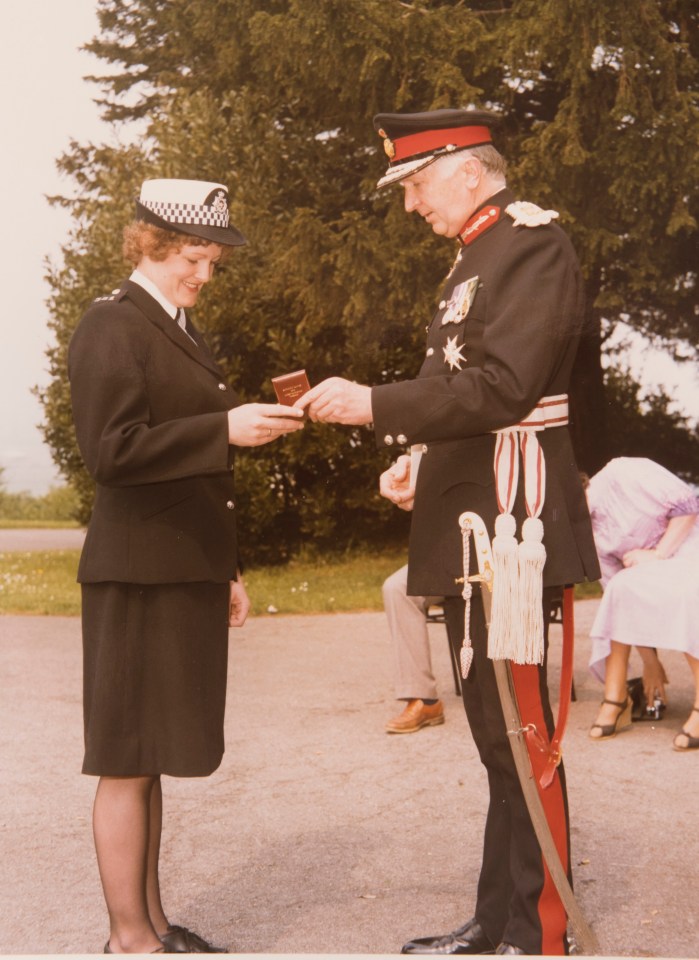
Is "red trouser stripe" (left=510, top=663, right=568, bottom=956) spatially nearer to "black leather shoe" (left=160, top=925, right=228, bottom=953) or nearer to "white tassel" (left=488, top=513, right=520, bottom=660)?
"white tassel" (left=488, top=513, right=520, bottom=660)

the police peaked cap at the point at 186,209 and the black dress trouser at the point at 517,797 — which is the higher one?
the police peaked cap at the point at 186,209

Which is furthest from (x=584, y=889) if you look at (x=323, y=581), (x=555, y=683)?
(x=323, y=581)

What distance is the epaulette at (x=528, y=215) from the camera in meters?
3.23

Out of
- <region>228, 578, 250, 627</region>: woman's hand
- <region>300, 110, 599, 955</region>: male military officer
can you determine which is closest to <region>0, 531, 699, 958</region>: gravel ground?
<region>300, 110, 599, 955</region>: male military officer

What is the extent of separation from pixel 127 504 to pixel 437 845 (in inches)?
80.8

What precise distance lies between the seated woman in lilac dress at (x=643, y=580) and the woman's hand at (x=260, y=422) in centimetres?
355

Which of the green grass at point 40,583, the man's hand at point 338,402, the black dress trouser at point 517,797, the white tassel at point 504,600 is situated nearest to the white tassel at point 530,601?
the white tassel at point 504,600

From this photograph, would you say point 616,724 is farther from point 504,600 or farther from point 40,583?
point 40,583

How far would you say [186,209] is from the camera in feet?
11.0

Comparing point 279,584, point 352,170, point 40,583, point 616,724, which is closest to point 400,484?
point 616,724

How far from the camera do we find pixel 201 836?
4.82m

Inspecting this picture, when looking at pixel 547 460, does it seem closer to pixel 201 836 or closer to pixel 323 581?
pixel 201 836

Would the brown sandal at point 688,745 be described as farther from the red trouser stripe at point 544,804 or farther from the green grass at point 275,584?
the green grass at point 275,584

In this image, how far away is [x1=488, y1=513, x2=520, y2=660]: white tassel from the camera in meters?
3.17
